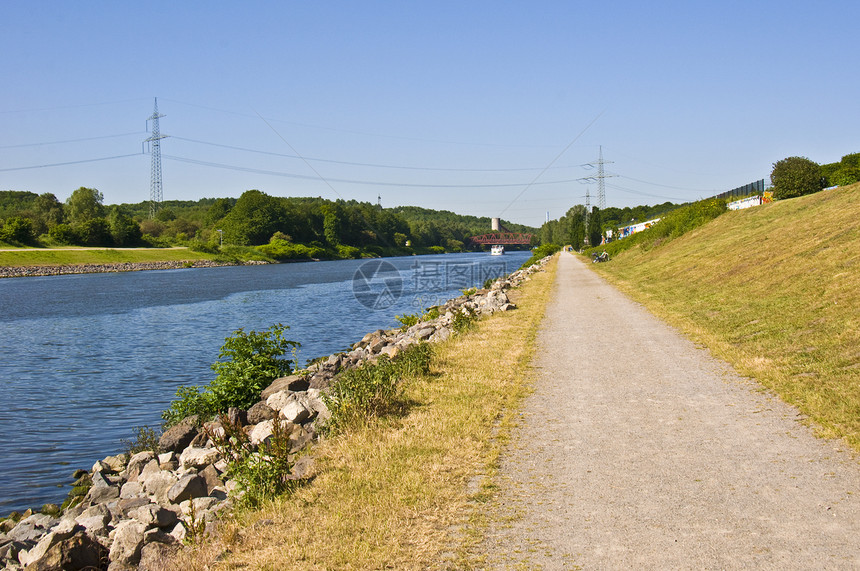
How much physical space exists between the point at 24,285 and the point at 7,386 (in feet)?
163

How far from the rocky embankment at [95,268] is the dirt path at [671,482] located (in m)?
83.0

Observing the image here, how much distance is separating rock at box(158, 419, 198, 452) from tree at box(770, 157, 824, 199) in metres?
43.3

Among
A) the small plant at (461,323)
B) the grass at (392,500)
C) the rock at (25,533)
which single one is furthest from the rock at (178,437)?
the small plant at (461,323)

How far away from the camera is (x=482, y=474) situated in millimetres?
6480

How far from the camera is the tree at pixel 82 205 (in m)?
114

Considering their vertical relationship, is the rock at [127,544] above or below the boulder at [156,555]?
below

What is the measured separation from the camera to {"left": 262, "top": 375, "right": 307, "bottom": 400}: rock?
41.8 feet

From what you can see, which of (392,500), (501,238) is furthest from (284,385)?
(501,238)

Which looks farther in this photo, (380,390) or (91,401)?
(91,401)

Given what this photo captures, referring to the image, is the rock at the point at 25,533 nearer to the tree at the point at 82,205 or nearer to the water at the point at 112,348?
the water at the point at 112,348

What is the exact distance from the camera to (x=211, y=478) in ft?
29.4

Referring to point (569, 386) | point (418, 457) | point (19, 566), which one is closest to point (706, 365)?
point (569, 386)

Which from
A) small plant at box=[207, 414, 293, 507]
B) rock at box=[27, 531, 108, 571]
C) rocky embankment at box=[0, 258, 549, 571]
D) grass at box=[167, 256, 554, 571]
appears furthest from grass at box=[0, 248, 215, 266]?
small plant at box=[207, 414, 293, 507]

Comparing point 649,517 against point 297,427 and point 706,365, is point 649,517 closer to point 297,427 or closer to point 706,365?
point 297,427
